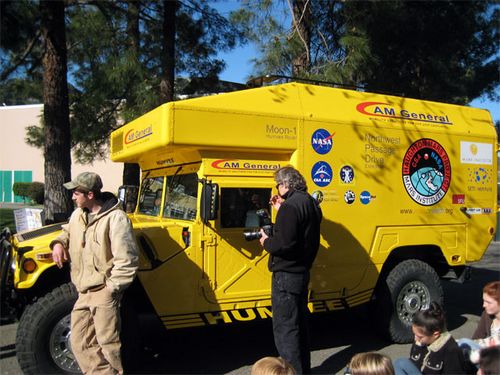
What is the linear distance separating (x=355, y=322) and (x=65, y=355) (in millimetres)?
3959

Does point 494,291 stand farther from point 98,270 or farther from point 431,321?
point 98,270

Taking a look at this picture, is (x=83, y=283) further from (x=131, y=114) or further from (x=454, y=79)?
(x=454, y=79)

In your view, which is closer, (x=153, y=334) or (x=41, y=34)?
(x=153, y=334)

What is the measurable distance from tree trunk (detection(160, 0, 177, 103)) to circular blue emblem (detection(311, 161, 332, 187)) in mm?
5019

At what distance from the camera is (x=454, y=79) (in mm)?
11344

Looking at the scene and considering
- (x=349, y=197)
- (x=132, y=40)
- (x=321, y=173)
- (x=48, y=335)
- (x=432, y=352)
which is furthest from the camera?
(x=132, y=40)

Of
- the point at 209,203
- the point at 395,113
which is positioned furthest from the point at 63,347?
the point at 395,113

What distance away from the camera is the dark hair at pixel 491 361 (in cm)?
234

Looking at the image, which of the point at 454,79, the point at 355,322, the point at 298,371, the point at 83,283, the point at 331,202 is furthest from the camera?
the point at 454,79

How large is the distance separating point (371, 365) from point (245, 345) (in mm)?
3401

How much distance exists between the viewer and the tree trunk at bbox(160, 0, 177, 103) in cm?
965

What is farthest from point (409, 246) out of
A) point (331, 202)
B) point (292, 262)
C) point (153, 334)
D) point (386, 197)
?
point (153, 334)

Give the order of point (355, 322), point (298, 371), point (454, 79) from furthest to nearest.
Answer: point (454, 79)
point (355, 322)
point (298, 371)

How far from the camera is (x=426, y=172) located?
6.09m
